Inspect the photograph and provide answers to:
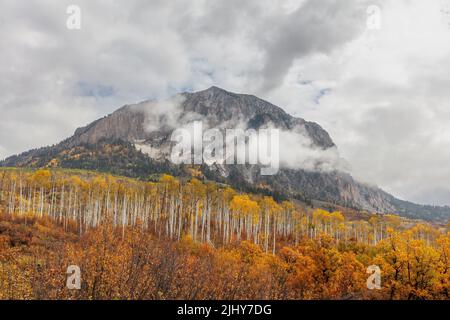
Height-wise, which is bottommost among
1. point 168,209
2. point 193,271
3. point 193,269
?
point 168,209

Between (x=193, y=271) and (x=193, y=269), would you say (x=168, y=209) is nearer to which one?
(x=193, y=269)

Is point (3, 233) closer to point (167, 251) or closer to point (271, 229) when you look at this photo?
point (167, 251)

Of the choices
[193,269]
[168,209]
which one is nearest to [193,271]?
[193,269]

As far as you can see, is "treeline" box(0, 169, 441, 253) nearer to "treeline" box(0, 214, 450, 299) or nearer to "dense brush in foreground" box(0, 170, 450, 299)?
"dense brush in foreground" box(0, 170, 450, 299)

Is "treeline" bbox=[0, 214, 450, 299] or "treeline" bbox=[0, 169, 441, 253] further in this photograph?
"treeline" bbox=[0, 169, 441, 253]

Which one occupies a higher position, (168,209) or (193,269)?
(193,269)

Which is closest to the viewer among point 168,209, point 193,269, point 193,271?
point 193,271

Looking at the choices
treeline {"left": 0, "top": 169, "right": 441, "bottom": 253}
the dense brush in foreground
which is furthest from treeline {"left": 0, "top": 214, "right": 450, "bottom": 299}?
treeline {"left": 0, "top": 169, "right": 441, "bottom": 253}

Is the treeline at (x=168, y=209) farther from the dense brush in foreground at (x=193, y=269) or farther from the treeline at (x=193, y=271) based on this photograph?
the treeline at (x=193, y=271)
